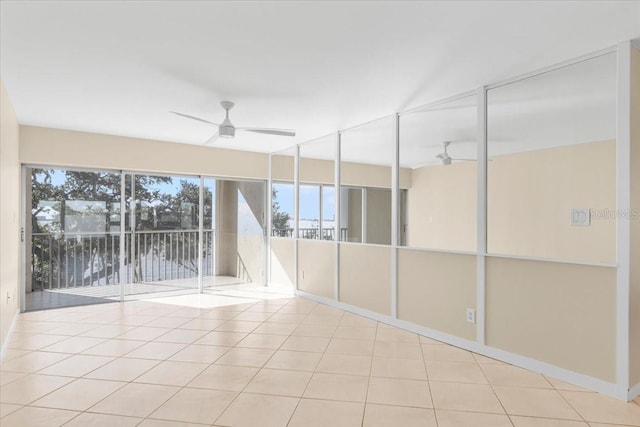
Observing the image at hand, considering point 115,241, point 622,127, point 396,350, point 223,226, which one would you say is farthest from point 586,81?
point 115,241

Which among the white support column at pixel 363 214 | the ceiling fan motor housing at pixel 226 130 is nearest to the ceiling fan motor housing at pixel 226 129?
the ceiling fan motor housing at pixel 226 130

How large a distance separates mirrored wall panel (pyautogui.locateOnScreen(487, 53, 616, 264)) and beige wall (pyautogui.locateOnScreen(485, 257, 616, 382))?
14 cm

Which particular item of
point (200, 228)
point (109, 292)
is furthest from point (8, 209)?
point (200, 228)

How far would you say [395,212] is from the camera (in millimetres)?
4348

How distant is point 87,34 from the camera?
2441 millimetres

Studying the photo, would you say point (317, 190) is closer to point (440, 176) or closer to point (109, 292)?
point (440, 176)

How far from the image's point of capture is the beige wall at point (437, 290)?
3.48 meters

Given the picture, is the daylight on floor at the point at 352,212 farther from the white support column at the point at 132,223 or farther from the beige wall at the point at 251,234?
the beige wall at the point at 251,234

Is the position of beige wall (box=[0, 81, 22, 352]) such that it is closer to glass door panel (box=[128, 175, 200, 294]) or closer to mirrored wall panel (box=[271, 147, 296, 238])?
glass door panel (box=[128, 175, 200, 294])

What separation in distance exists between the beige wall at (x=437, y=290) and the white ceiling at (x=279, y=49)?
5.24 ft

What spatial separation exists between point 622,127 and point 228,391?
3.21 metres

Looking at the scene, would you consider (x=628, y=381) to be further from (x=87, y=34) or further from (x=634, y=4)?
(x=87, y=34)

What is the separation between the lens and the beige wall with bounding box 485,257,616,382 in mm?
2609

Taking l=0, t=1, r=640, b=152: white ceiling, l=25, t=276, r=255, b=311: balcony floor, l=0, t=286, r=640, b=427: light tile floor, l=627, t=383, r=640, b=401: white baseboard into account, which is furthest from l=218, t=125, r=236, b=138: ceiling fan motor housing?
l=627, t=383, r=640, b=401: white baseboard
